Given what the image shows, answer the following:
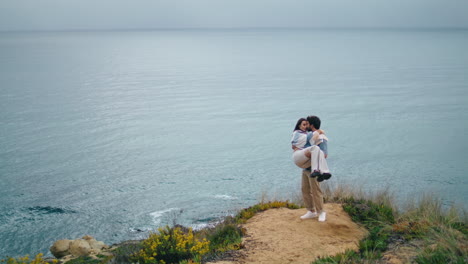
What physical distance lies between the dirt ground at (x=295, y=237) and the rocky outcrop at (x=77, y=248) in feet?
17.4

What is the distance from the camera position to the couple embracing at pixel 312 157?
1011 centimetres

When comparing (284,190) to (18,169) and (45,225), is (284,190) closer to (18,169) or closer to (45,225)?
(45,225)

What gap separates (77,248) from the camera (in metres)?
13.8

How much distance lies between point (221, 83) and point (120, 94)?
17.4 m

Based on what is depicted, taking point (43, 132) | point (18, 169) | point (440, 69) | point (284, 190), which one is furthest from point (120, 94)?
point (440, 69)

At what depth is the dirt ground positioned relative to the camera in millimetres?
9453

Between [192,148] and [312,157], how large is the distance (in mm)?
24902

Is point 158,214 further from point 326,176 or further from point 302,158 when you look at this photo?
point 326,176

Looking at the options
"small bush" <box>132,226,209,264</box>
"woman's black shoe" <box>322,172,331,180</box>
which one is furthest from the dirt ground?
"woman's black shoe" <box>322,172,331,180</box>

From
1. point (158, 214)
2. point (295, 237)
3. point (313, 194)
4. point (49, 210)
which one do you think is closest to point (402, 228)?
point (313, 194)

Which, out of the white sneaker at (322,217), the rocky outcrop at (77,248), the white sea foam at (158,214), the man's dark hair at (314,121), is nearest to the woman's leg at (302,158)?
the man's dark hair at (314,121)

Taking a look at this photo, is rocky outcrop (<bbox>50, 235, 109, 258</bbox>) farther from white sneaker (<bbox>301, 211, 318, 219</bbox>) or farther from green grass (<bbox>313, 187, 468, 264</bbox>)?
green grass (<bbox>313, 187, 468, 264</bbox>)

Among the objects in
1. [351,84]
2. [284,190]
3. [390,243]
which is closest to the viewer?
[390,243]

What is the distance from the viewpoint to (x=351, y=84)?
6281 centimetres
